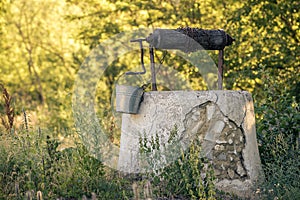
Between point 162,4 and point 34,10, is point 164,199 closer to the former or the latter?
point 162,4

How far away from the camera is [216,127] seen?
514 cm

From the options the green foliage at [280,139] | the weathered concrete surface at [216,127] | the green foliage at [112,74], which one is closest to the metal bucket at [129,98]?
the weathered concrete surface at [216,127]

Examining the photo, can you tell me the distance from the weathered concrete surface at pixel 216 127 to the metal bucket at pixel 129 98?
0.10m

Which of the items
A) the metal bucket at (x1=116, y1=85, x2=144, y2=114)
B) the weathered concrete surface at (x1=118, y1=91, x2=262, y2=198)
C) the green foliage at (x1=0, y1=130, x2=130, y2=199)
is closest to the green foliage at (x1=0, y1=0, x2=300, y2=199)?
the green foliage at (x1=0, y1=130, x2=130, y2=199)

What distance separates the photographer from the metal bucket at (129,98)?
16.9 ft

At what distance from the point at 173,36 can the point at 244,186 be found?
1657 mm

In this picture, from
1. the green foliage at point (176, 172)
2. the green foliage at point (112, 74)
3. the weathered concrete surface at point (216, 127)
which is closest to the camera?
the green foliage at point (176, 172)

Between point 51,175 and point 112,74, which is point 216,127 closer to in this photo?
point 51,175

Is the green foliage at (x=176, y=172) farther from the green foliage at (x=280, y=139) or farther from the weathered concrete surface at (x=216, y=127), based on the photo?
the green foliage at (x=280, y=139)

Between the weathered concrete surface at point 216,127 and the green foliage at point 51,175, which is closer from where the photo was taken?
the green foliage at point 51,175

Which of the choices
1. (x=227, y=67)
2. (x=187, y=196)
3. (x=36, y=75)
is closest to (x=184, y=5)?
(x=227, y=67)

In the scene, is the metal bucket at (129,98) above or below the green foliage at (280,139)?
above

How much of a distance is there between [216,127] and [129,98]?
2.98ft

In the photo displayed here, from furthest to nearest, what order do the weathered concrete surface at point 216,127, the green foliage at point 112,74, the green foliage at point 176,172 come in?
the weathered concrete surface at point 216,127 → the green foliage at point 112,74 → the green foliage at point 176,172
